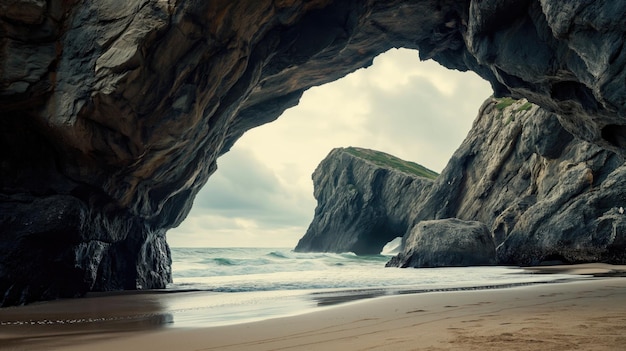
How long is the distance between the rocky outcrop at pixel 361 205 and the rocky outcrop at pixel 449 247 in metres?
26.0

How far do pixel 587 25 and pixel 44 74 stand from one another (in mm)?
13926

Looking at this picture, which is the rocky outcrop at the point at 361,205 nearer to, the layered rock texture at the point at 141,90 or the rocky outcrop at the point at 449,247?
the rocky outcrop at the point at 449,247

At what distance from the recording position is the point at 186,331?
19.7 feet

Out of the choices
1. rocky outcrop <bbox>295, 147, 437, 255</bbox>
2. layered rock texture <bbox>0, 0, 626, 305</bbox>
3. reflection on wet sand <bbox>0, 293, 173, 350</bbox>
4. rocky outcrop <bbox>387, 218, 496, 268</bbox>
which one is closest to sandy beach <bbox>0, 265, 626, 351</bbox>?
reflection on wet sand <bbox>0, 293, 173, 350</bbox>

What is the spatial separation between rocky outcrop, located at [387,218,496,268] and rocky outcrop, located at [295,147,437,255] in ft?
85.2

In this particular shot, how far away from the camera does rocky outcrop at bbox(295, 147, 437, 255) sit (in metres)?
57.0

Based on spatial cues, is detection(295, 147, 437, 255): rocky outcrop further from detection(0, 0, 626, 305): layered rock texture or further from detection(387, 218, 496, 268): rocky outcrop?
detection(0, 0, 626, 305): layered rock texture

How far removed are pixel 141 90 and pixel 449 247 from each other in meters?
19.5

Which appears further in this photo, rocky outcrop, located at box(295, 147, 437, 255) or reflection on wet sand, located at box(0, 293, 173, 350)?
rocky outcrop, located at box(295, 147, 437, 255)

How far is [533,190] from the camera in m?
32.0

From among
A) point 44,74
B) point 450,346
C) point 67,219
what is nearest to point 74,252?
point 67,219

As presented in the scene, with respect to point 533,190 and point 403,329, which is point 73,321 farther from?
point 533,190

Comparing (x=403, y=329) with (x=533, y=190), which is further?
(x=533, y=190)

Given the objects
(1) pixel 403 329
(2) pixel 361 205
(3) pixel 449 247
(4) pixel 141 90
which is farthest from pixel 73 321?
(2) pixel 361 205
